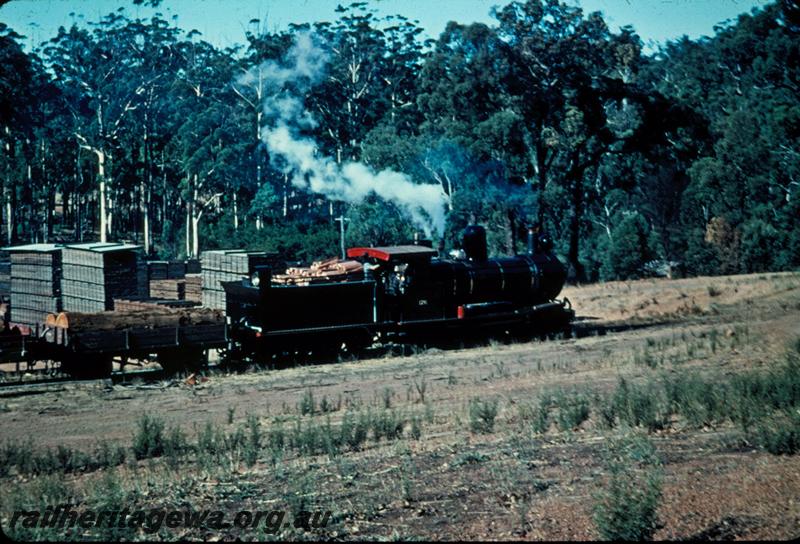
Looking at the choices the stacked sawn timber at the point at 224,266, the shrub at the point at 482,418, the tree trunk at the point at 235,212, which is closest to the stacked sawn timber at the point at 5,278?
the stacked sawn timber at the point at 224,266

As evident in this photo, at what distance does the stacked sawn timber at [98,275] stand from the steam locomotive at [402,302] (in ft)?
22.1

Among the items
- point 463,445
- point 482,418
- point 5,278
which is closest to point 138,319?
point 482,418

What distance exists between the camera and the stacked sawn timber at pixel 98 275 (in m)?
29.2

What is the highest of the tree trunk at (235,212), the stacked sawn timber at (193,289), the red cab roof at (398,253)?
the tree trunk at (235,212)

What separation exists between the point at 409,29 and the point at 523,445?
54.1 m

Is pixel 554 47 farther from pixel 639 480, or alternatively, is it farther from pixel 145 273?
pixel 639 480

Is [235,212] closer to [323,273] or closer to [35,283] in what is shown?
[35,283]

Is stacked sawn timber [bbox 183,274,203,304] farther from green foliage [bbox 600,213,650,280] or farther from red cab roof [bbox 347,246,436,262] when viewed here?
green foliage [bbox 600,213,650,280]

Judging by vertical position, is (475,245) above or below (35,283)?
above

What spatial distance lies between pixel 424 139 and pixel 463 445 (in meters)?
37.2

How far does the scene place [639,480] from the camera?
9773 millimetres

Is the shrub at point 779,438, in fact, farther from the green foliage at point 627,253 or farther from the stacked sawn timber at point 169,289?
the green foliage at point 627,253

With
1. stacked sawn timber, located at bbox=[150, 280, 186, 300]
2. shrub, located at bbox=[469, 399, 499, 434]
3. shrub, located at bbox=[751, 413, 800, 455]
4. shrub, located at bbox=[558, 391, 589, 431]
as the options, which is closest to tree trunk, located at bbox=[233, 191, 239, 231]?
stacked sawn timber, located at bbox=[150, 280, 186, 300]

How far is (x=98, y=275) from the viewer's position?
2930cm
